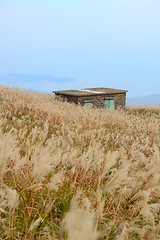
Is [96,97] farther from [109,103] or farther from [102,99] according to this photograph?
[109,103]

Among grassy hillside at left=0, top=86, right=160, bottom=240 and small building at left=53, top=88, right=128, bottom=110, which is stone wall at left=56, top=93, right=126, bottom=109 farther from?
grassy hillside at left=0, top=86, right=160, bottom=240

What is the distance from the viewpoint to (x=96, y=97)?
1859 cm

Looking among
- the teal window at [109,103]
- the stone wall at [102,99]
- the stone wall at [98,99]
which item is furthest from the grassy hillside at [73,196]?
the teal window at [109,103]

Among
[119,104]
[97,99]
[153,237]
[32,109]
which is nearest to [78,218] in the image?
[153,237]

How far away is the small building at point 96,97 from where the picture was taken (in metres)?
17.3

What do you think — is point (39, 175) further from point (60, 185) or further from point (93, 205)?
point (93, 205)

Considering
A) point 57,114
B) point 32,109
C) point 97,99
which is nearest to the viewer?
point 57,114

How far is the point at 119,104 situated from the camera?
21172mm

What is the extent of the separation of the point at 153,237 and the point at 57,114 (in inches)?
274

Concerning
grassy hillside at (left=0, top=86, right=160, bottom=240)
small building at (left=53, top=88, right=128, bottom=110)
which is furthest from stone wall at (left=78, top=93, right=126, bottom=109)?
grassy hillside at (left=0, top=86, right=160, bottom=240)

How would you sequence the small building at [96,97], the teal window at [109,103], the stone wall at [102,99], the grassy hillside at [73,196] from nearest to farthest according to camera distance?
the grassy hillside at [73,196], the small building at [96,97], the stone wall at [102,99], the teal window at [109,103]

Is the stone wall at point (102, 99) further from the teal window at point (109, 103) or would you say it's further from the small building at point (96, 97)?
the teal window at point (109, 103)

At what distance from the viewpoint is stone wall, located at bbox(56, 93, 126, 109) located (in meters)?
17.3

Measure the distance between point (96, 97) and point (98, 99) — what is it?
321mm
